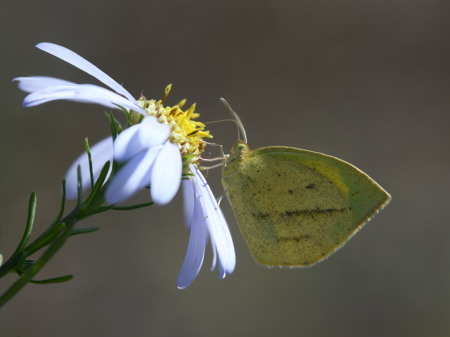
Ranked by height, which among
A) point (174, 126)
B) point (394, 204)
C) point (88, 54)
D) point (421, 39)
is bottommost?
point (394, 204)

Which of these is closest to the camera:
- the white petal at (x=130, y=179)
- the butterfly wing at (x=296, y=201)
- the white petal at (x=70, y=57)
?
the white petal at (x=130, y=179)

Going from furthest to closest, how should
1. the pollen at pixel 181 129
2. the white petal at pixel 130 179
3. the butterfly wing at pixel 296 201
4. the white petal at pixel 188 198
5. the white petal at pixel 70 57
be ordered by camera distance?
the butterfly wing at pixel 296 201 < the white petal at pixel 188 198 < the pollen at pixel 181 129 < the white petal at pixel 70 57 < the white petal at pixel 130 179

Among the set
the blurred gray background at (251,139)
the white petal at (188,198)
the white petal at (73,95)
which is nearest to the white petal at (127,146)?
the white petal at (73,95)

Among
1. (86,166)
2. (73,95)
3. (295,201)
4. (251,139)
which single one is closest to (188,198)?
(86,166)

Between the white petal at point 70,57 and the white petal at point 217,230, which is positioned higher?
the white petal at point 70,57

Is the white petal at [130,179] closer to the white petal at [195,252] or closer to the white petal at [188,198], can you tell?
the white petal at [195,252]

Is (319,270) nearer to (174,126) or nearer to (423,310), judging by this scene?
(423,310)

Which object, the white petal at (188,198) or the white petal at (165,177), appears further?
the white petal at (188,198)

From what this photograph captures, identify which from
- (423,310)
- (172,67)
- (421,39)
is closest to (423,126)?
(421,39)
